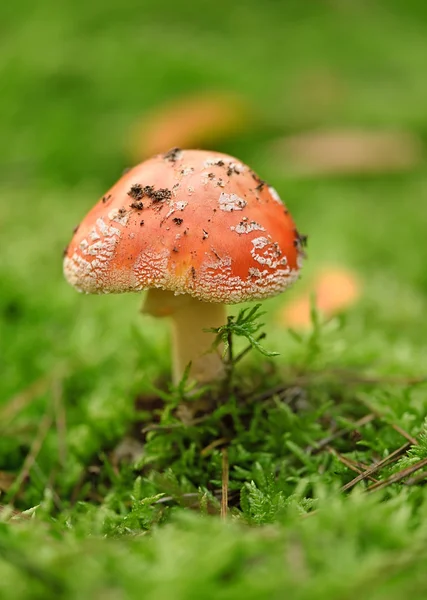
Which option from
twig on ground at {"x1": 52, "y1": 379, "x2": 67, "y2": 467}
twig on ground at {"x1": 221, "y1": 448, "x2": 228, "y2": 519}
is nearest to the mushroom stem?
twig on ground at {"x1": 221, "y1": 448, "x2": 228, "y2": 519}

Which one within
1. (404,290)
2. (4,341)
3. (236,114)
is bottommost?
(4,341)

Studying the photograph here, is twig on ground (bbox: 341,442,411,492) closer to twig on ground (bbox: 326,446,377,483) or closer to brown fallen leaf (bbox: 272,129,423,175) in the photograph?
twig on ground (bbox: 326,446,377,483)

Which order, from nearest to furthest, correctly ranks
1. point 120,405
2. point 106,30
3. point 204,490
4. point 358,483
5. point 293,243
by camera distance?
point 358,483
point 204,490
point 293,243
point 120,405
point 106,30

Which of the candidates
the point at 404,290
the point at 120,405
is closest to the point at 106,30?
the point at 404,290

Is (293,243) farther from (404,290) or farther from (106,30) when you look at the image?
(106,30)

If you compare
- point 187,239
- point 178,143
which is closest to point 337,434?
point 187,239

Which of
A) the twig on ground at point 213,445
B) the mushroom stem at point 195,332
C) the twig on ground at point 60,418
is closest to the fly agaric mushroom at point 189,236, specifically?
the mushroom stem at point 195,332
